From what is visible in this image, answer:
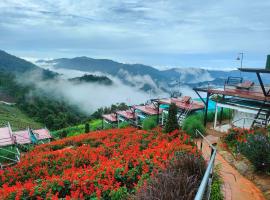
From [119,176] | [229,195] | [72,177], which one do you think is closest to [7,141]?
[72,177]

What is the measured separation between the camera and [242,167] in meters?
8.20

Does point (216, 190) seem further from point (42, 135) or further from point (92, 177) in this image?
point (42, 135)

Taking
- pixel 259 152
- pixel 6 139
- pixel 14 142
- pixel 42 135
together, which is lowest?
pixel 42 135

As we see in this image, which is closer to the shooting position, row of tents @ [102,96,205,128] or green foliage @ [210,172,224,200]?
green foliage @ [210,172,224,200]

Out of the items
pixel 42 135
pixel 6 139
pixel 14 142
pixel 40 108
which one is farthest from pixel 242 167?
pixel 40 108

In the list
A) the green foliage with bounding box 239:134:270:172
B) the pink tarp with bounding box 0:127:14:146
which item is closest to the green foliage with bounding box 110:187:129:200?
the green foliage with bounding box 239:134:270:172

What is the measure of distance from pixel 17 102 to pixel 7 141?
10710 centimetres

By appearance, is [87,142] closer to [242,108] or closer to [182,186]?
[242,108]

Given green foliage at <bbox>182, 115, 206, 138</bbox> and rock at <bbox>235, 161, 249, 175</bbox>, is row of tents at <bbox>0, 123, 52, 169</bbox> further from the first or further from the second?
rock at <bbox>235, 161, 249, 175</bbox>

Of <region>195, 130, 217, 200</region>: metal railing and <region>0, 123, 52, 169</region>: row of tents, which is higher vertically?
<region>195, 130, 217, 200</region>: metal railing

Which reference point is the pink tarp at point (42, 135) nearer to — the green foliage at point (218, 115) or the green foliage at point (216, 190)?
the green foliage at point (218, 115)

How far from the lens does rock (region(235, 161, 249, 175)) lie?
7929 mm

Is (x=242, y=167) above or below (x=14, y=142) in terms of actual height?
above

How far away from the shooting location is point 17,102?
381ft
